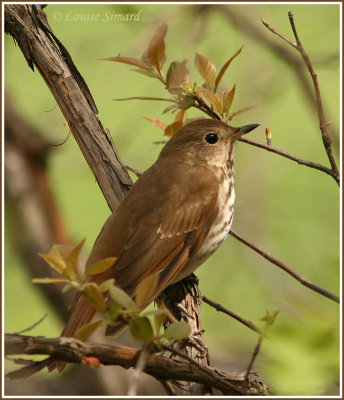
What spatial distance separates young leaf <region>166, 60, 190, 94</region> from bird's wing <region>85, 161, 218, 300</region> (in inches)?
29.2

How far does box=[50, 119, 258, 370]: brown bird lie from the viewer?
3330 mm

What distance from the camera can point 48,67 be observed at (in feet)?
11.3

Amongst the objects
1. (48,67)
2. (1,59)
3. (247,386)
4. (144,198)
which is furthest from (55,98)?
(247,386)

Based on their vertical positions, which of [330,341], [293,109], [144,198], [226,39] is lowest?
[330,341]

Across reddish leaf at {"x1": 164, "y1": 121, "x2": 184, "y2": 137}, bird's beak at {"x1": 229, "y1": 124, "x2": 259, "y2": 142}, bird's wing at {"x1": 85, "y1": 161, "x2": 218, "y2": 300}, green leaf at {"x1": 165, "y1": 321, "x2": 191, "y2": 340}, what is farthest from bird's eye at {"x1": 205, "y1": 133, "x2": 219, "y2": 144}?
green leaf at {"x1": 165, "y1": 321, "x2": 191, "y2": 340}

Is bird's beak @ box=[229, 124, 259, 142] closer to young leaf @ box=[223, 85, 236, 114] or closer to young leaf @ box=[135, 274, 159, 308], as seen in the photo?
young leaf @ box=[223, 85, 236, 114]

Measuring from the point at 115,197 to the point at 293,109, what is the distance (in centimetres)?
516

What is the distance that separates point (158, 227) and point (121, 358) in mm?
1273

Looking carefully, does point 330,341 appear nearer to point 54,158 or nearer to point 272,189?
point 54,158

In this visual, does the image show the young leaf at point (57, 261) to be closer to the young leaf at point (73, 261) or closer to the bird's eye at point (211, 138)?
the young leaf at point (73, 261)

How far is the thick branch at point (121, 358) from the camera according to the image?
2.21m

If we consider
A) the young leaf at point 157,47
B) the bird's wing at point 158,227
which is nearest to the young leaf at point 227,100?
the young leaf at point 157,47

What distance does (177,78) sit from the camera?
3104 millimetres

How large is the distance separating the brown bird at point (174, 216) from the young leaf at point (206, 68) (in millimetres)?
809
